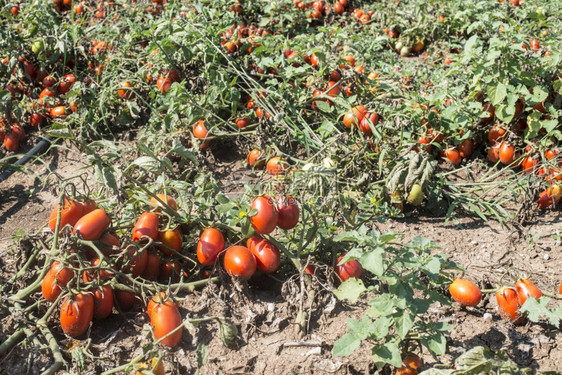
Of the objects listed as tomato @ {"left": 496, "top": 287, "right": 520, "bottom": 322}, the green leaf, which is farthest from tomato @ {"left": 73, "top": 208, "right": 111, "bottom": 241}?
tomato @ {"left": 496, "top": 287, "right": 520, "bottom": 322}

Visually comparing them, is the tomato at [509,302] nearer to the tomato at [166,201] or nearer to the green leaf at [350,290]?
the green leaf at [350,290]

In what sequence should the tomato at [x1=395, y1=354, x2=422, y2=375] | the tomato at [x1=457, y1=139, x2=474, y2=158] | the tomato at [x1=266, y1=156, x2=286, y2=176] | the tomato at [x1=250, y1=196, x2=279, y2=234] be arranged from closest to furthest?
the tomato at [x1=395, y1=354, x2=422, y2=375] < the tomato at [x1=250, y1=196, x2=279, y2=234] < the tomato at [x1=266, y1=156, x2=286, y2=176] < the tomato at [x1=457, y1=139, x2=474, y2=158]

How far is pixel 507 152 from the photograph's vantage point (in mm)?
3688

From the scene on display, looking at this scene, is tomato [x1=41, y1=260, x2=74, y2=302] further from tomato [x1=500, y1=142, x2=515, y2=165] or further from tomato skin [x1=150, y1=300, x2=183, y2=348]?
tomato [x1=500, y1=142, x2=515, y2=165]

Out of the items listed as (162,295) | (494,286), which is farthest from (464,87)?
(162,295)

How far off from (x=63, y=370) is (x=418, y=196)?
2.00 meters

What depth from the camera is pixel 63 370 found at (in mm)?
2150

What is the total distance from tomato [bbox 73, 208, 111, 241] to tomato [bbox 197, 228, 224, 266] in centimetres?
39

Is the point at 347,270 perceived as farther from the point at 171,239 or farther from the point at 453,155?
the point at 453,155

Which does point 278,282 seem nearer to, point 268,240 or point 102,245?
point 268,240

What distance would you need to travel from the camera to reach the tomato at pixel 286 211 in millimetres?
2367

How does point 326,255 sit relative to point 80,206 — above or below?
below

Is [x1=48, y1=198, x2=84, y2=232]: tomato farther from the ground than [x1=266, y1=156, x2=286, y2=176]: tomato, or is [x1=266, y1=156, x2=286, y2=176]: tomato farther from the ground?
[x1=48, y1=198, x2=84, y2=232]: tomato

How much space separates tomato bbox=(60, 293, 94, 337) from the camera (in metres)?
2.17
